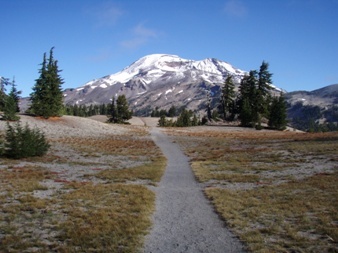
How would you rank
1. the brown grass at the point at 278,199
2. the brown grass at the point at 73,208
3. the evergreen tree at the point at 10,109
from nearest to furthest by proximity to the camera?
the brown grass at the point at 73,208 → the brown grass at the point at 278,199 → the evergreen tree at the point at 10,109

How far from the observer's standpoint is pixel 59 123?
226 feet

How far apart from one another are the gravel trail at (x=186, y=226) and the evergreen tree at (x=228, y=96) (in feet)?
282

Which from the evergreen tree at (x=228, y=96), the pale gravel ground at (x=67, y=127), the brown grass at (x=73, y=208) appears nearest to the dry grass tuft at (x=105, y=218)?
the brown grass at (x=73, y=208)

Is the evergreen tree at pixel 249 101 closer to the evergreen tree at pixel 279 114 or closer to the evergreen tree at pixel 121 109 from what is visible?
the evergreen tree at pixel 279 114

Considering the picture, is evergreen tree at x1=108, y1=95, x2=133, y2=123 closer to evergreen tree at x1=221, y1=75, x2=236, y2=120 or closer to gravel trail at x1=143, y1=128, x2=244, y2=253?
evergreen tree at x1=221, y1=75, x2=236, y2=120

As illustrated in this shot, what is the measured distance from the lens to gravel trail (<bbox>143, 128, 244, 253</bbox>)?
10.2 meters

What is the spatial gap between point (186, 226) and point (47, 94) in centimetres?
6467

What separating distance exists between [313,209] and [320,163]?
15998 mm

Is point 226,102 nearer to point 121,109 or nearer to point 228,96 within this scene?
point 228,96

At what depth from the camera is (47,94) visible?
69812 mm

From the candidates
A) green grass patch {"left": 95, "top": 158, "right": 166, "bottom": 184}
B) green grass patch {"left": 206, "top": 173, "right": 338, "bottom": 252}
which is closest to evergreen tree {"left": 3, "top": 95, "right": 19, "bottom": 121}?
green grass patch {"left": 95, "top": 158, "right": 166, "bottom": 184}

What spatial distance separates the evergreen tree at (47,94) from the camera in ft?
229

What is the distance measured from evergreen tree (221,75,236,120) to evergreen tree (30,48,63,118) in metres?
52.9

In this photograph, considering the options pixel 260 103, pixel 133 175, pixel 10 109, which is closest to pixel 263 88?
pixel 260 103
